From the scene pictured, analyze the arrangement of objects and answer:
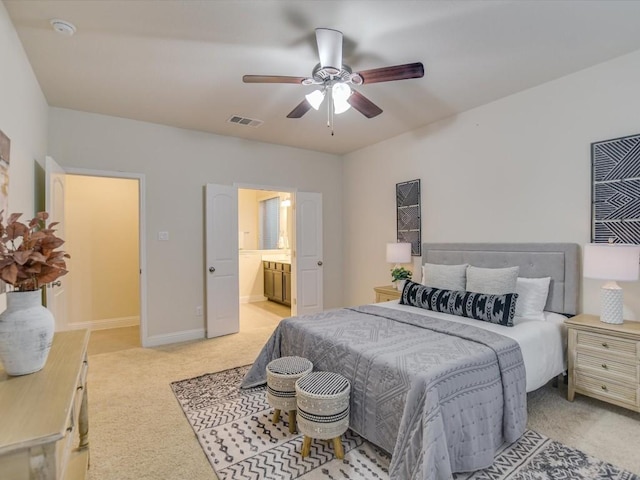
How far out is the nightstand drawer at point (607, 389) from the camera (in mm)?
2293

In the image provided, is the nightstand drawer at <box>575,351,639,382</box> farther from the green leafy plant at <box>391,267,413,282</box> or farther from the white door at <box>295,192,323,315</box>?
the white door at <box>295,192,323,315</box>

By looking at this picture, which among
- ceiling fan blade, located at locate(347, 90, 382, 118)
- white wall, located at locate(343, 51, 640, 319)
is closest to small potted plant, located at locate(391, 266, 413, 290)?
white wall, located at locate(343, 51, 640, 319)

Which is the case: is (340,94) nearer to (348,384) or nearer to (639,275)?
(348,384)

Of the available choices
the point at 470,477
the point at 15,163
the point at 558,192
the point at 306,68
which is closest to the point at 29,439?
the point at 470,477

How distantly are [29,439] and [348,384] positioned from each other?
152cm

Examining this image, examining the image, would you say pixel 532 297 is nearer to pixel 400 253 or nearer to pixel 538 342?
pixel 538 342

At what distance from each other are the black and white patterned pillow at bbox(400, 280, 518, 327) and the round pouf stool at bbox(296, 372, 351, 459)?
1346 mm

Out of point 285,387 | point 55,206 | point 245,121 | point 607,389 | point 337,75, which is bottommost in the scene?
point 607,389

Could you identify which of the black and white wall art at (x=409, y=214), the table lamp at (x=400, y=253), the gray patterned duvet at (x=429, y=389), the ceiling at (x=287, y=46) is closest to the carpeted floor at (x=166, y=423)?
the gray patterned duvet at (x=429, y=389)

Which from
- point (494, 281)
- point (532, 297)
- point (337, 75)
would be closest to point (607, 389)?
point (532, 297)

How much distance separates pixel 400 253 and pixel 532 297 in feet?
5.27

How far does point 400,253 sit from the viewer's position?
13.9ft

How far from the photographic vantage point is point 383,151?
15.8 feet

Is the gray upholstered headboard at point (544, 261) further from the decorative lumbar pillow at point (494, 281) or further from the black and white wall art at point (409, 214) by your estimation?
the black and white wall art at point (409, 214)
